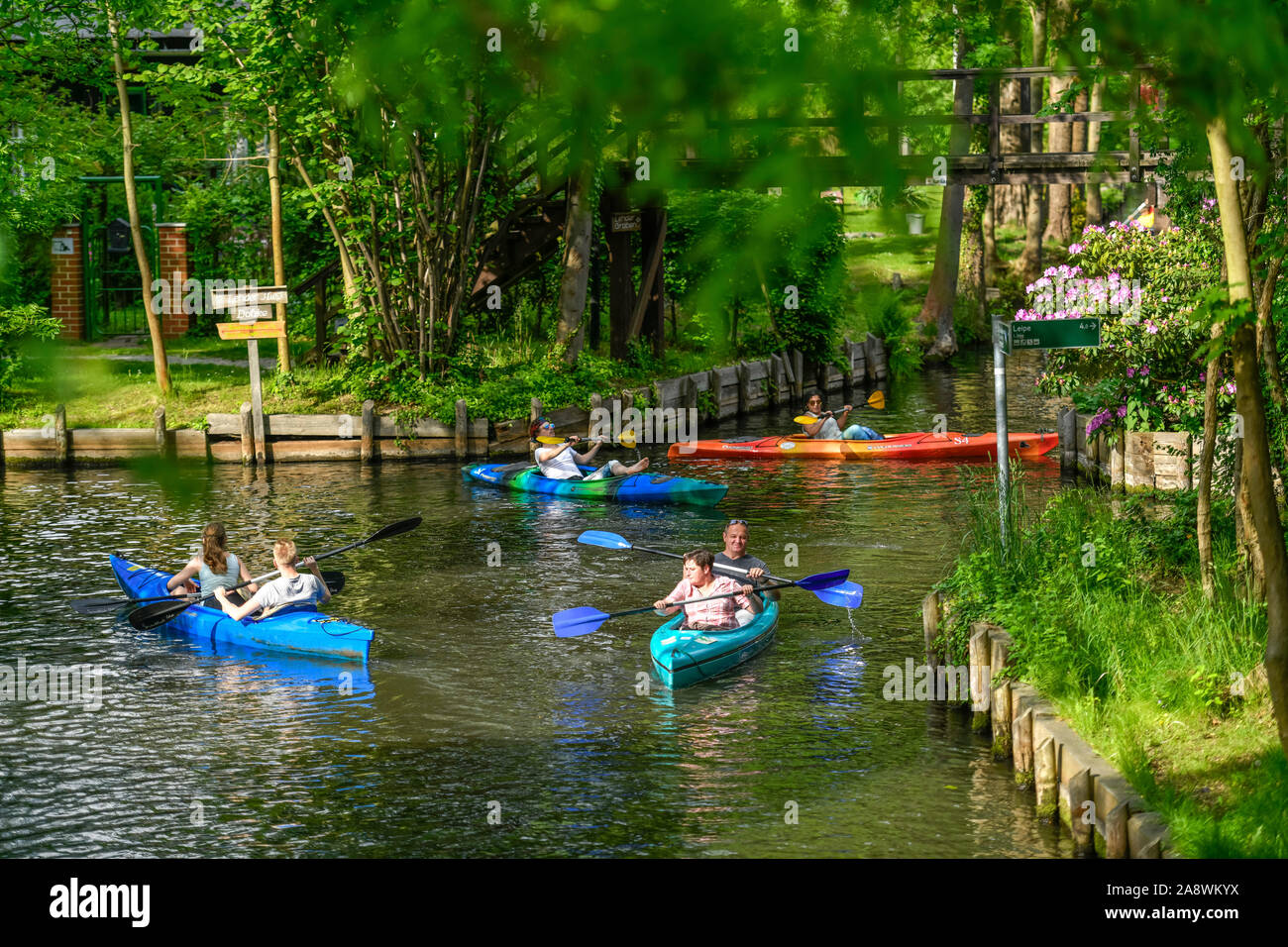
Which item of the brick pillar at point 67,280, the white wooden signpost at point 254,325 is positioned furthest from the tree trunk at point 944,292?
the brick pillar at point 67,280

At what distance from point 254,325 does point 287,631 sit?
12341 mm

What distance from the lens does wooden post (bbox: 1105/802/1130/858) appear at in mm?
7180

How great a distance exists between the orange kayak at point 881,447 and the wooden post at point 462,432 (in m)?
3.36

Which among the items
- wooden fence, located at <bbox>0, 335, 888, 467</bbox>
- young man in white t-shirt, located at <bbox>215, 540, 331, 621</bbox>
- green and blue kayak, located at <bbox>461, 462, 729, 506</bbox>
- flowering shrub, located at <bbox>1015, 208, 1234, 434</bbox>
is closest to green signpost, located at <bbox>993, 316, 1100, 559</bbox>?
flowering shrub, located at <bbox>1015, 208, 1234, 434</bbox>

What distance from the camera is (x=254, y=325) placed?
2397 cm

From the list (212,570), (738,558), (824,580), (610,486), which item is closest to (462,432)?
(610,486)

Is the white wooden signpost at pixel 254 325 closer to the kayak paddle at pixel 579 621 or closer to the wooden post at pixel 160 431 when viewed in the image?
the wooden post at pixel 160 431

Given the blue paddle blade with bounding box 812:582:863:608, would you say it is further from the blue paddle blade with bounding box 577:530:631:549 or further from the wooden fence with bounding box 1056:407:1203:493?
the wooden fence with bounding box 1056:407:1203:493

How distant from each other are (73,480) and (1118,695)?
17.7m

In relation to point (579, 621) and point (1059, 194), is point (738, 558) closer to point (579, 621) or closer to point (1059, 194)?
point (579, 621)

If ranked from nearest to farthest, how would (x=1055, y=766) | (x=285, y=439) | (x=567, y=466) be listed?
(x=1055, y=766) < (x=567, y=466) < (x=285, y=439)

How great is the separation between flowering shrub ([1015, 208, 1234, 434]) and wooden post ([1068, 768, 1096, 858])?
657 cm
